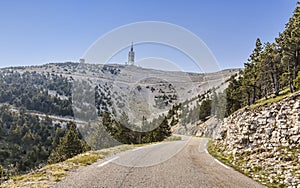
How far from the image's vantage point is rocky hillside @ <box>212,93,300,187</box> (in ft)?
28.0

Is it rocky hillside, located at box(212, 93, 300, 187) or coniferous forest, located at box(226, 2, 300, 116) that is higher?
coniferous forest, located at box(226, 2, 300, 116)

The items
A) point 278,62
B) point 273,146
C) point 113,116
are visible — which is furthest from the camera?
point 113,116

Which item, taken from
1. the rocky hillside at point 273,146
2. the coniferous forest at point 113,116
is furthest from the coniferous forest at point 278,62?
the rocky hillside at point 273,146

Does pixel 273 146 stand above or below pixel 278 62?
below

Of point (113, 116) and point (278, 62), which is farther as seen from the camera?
point (113, 116)

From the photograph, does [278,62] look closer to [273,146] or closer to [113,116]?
[113,116]

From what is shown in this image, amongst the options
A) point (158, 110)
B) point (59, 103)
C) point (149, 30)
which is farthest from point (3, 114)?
point (149, 30)

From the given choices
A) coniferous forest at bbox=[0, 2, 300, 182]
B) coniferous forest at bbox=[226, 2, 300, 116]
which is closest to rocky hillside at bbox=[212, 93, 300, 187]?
coniferous forest at bbox=[0, 2, 300, 182]

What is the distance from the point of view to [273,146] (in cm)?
1171

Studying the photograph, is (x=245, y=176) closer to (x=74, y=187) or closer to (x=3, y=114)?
(x=74, y=187)

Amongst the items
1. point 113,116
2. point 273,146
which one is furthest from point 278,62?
point 273,146

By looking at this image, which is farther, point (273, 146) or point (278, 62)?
point (278, 62)

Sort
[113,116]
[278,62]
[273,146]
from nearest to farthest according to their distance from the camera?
1. [273,146]
2. [278,62]
3. [113,116]

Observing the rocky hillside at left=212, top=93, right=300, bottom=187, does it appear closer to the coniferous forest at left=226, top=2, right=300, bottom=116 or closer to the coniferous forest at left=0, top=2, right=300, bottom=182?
the coniferous forest at left=0, top=2, right=300, bottom=182
